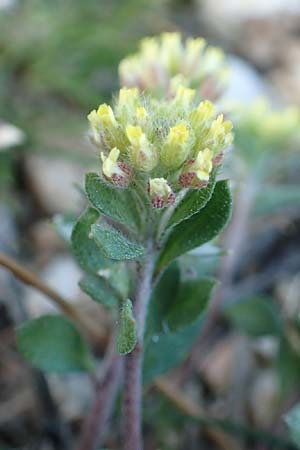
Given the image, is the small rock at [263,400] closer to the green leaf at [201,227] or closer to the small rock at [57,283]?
the small rock at [57,283]

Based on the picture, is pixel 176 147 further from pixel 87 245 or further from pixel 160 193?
pixel 87 245

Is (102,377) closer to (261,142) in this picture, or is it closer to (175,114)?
(175,114)

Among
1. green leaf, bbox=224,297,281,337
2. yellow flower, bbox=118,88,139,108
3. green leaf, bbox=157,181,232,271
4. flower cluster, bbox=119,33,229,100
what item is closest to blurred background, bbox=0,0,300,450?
green leaf, bbox=224,297,281,337

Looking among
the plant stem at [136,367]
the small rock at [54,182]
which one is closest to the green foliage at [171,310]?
the plant stem at [136,367]

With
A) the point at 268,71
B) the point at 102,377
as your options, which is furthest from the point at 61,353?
the point at 268,71

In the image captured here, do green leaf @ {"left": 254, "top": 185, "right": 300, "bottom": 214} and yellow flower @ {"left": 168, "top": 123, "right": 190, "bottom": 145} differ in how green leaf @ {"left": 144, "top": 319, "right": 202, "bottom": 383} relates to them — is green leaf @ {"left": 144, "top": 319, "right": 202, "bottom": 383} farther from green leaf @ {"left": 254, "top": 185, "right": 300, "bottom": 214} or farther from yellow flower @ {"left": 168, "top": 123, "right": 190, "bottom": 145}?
green leaf @ {"left": 254, "top": 185, "right": 300, "bottom": 214}
